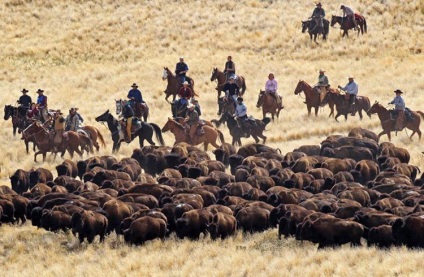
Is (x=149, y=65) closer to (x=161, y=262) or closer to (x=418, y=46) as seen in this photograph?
(x=418, y=46)

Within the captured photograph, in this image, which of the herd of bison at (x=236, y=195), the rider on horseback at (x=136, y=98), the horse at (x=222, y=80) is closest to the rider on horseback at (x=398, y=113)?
the herd of bison at (x=236, y=195)

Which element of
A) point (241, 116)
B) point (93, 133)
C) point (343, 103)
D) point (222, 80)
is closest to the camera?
point (93, 133)

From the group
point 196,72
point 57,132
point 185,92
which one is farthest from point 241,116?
point 196,72

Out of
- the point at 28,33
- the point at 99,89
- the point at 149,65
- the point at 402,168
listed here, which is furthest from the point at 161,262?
the point at 28,33

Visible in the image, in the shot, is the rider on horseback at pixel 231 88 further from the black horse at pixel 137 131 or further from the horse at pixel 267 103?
the black horse at pixel 137 131

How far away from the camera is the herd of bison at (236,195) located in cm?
2130

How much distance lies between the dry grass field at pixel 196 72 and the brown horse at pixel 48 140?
1.98 ft

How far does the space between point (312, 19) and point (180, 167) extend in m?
25.0

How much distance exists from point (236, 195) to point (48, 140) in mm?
10163

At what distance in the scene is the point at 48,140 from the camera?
33.1 meters

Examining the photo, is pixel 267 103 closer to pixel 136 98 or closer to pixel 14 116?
pixel 136 98

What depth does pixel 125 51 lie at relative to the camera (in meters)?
55.7

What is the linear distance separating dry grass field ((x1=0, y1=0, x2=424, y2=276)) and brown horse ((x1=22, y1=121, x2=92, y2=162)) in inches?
23.8

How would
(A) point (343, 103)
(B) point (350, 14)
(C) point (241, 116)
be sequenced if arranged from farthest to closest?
1. (B) point (350, 14)
2. (A) point (343, 103)
3. (C) point (241, 116)
